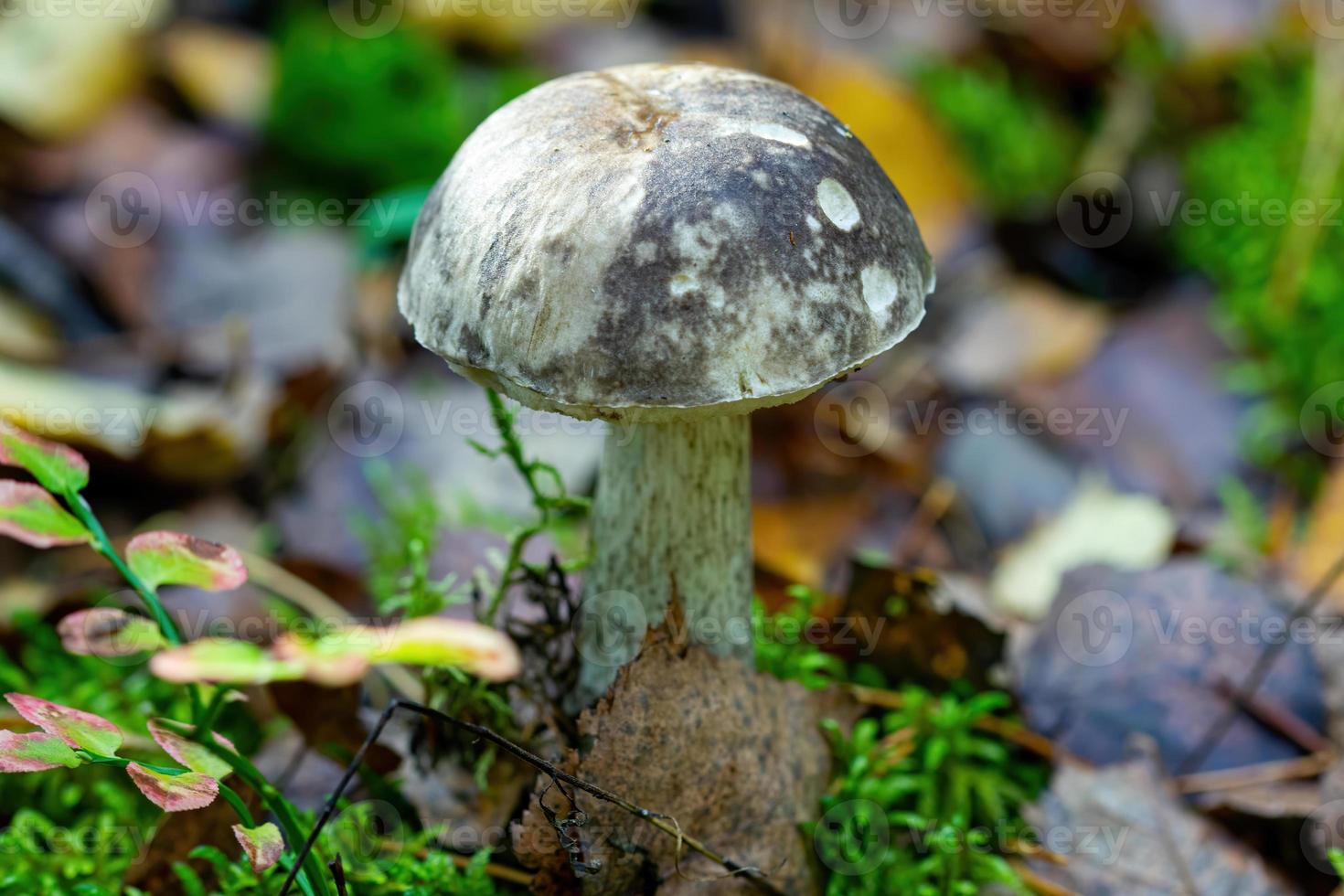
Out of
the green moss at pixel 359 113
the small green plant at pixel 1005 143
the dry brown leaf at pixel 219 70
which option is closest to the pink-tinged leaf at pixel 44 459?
the green moss at pixel 359 113

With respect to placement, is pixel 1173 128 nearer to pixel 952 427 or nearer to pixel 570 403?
pixel 952 427

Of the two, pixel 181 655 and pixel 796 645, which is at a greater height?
pixel 796 645

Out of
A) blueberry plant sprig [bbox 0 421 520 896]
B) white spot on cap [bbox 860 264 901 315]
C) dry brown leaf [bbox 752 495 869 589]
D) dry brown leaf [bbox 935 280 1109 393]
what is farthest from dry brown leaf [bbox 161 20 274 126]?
white spot on cap [bbox 860 264 901 315]

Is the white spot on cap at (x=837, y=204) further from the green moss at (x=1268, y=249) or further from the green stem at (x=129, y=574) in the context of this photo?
the green moss at (x=1268, y=249)

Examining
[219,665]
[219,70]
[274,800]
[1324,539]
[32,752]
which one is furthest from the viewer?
[219,70]

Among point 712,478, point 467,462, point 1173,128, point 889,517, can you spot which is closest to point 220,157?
point 467,462

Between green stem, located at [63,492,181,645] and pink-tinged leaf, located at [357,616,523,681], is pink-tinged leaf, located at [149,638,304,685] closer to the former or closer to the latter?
pink-tinged leaf, located at [357,616,523,681]

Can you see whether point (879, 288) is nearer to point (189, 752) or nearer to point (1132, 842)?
point (189, 752)

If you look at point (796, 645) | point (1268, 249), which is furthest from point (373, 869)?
point (1268, 249)
